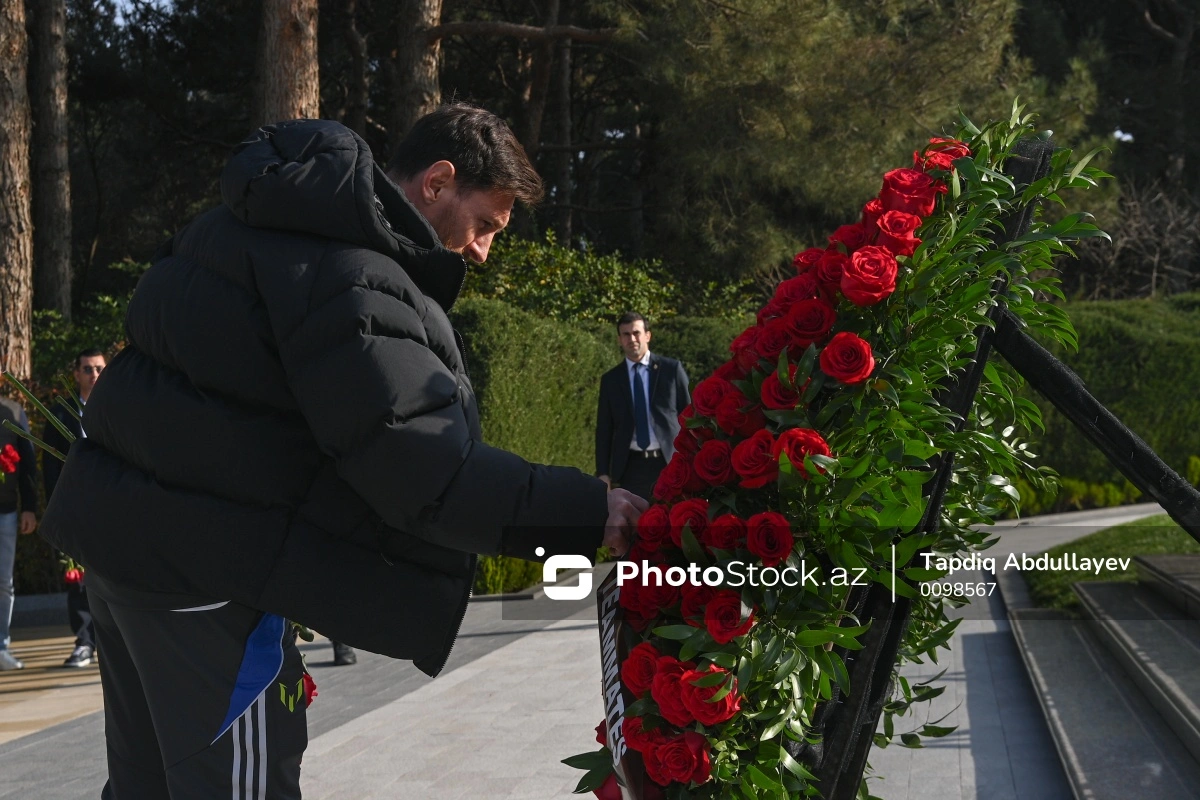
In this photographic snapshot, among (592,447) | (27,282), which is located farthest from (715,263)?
(27,282)

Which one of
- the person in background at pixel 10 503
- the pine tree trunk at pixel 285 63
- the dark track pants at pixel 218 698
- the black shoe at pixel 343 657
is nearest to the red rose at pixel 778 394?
the dark track pants at pixel 218 698

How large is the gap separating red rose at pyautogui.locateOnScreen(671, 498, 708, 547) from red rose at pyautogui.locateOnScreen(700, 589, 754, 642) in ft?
0.36

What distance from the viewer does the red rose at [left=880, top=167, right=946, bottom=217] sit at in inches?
85.0

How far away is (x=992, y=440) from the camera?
214 centimetres

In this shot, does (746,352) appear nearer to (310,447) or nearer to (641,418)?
(310,447)

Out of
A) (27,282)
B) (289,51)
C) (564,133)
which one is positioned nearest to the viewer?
(289,51)

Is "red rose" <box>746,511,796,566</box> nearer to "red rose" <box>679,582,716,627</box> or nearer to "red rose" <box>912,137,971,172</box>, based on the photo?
"red rose" <box>679,582,716,627</box>

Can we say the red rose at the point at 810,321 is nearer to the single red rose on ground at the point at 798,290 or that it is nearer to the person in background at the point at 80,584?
the single red rose on ground at the point at 798,290

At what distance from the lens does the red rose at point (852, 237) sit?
218cm

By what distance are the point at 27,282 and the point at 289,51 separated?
3669mm

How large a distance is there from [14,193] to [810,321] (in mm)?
12093

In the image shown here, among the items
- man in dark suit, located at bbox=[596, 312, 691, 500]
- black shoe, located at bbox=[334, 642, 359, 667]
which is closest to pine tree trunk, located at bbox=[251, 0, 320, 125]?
man in dark suit, located at bbox=[596, 312, 691, 500]

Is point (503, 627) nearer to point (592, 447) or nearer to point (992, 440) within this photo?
point (592, 447)

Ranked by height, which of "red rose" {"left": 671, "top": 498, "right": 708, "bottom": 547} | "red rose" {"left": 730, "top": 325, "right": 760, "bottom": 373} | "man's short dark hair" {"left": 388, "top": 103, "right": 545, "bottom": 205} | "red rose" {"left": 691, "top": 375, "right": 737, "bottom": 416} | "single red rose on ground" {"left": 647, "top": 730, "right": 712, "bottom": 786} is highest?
"man's short dark hair" {"left": 388, "top": 103, "right": 545, "bottom": 205}
